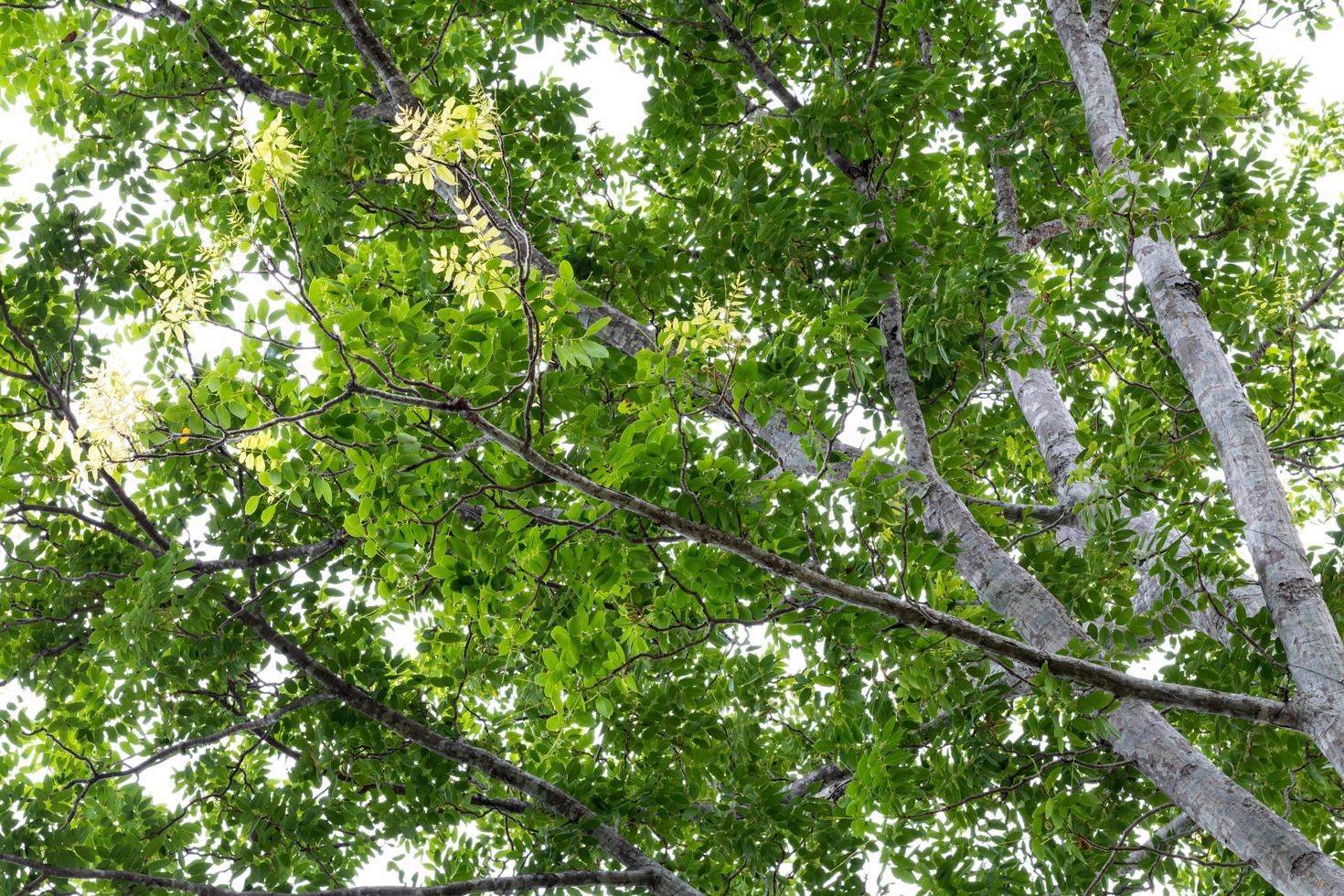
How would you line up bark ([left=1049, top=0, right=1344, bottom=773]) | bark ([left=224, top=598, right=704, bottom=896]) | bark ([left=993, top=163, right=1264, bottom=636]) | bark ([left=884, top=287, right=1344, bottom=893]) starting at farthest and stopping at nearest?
bark ([left=224, top=598, right=704, bottom=896]) → bark ([left=993, top=163, right=1264, bottom=636]) → bark ([left=1049, top=0, right=1344, bottom=773]) → bark ([left=884, top=287, right=1344, bottom=893])

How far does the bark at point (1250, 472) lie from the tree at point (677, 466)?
20mm

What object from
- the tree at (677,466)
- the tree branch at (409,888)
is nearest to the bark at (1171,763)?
the tree at (677,466)

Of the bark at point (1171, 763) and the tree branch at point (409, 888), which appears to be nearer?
the bark at point (1171, 763)

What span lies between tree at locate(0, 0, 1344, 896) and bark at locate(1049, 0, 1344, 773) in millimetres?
20

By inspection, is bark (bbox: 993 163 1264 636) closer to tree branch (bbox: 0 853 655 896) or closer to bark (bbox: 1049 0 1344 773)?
bark (bbox: 1049 0 1344 773)

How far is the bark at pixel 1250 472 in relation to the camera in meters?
2.93

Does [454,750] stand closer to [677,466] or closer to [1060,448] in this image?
[677,466]

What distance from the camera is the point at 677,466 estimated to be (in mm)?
2969

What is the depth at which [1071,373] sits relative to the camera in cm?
520

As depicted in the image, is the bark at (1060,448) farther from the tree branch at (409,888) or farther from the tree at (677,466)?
the tree branch at (409,888)

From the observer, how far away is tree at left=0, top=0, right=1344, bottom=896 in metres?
2.90

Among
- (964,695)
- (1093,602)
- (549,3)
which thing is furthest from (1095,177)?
(549,3)

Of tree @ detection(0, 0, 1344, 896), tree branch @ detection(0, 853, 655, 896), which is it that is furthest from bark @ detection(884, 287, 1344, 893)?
tree branch @ detection(0, 853, 655, 896)

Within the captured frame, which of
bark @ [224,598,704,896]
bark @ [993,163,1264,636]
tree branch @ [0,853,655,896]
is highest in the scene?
bark @ [993,163,1264,636]
